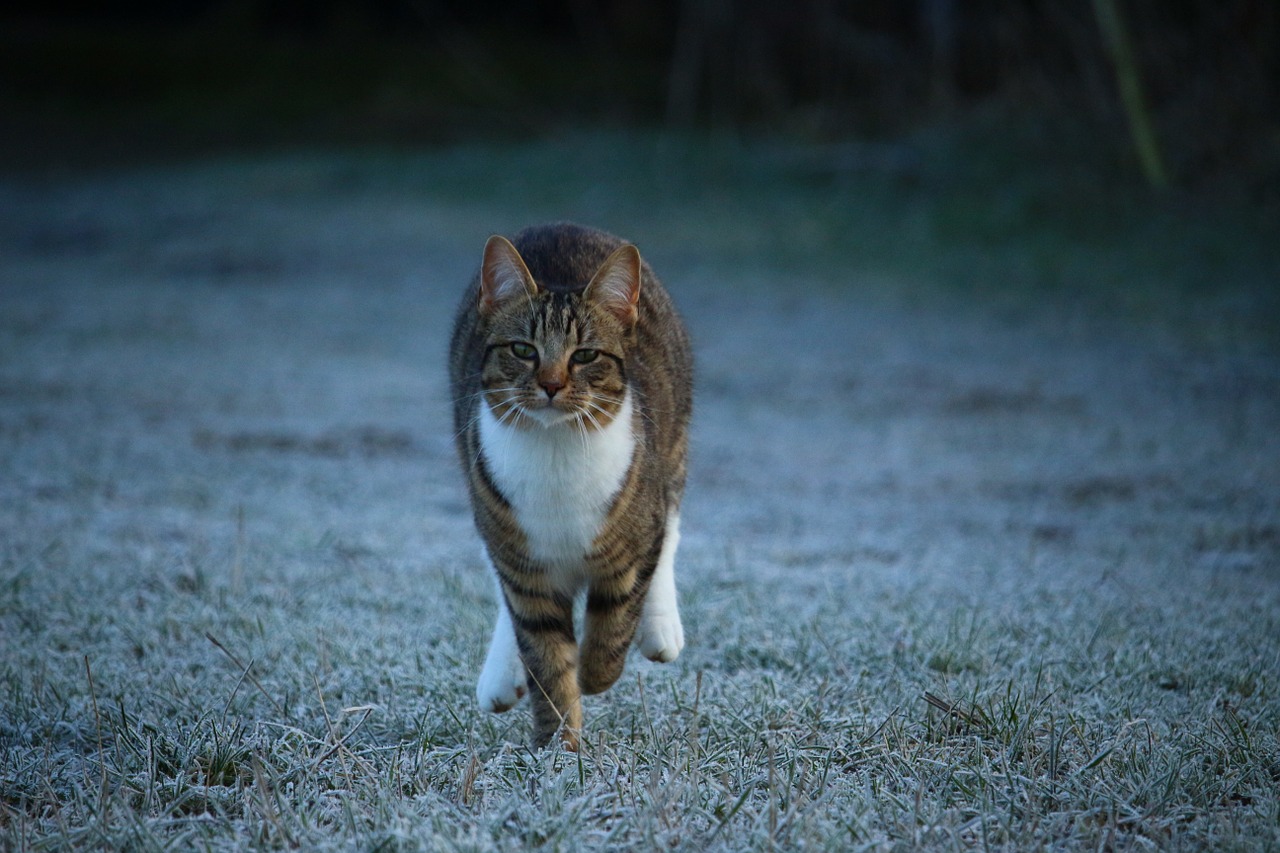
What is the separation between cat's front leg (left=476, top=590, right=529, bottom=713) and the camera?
2482mm

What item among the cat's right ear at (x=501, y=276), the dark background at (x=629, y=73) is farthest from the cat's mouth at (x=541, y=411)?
the dark background at (x=629, y=73)

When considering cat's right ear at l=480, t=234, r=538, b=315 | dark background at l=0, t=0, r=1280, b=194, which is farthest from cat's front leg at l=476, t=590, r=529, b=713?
dark background at l=0, t=0, r=1280, b=194

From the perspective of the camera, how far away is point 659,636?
266cm

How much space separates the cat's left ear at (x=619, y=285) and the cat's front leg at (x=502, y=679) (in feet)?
2.13

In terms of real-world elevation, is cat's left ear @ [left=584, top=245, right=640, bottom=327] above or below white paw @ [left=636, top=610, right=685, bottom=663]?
above

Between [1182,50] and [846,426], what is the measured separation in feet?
17.7

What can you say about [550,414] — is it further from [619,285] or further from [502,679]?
[502,679]

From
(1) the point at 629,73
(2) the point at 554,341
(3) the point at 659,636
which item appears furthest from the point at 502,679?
(1) the point at 629,73

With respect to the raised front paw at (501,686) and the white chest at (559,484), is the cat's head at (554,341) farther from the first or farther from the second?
the raised front paw at (501,686)

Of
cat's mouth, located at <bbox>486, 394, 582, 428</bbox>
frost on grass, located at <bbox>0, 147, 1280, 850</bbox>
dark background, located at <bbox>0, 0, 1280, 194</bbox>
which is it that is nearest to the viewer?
frost on grass, located at <bbox>0, 147, 1280, 850</bbox>

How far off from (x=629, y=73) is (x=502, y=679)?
14.9 m

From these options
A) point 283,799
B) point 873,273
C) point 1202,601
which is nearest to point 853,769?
point 283,799

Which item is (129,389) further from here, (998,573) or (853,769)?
(853,769)

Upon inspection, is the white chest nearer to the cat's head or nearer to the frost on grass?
the cat's head
